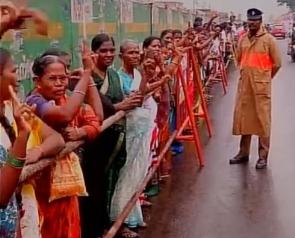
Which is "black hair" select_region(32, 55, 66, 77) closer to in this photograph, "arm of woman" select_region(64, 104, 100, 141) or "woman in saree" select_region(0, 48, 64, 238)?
"arm of woman" select_region(64, 104, 100, 141)

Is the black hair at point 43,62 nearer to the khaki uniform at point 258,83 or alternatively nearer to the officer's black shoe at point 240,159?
the khaki uniform at point 258,83

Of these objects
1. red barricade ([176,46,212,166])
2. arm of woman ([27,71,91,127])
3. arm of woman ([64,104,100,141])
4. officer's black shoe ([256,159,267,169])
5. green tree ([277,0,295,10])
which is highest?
arm of woman ([27,71,91,127])

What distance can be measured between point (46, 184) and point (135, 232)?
247 centimetres

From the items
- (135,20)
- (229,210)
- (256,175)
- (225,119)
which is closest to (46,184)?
(229,210)

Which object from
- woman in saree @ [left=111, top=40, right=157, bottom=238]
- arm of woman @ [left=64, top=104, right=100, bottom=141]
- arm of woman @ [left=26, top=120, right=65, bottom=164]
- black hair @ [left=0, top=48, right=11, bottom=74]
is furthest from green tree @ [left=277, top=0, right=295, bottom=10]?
black hair @ [left=0, top=48, right=11, bottom=74]

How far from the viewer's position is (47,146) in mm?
3711

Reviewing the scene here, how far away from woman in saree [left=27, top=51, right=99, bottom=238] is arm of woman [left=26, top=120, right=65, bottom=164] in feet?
0.66

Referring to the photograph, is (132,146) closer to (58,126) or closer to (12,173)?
(58,126)

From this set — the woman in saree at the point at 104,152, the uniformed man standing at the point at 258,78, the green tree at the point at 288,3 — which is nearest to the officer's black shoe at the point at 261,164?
the uniformed man standing at the point at 258,78

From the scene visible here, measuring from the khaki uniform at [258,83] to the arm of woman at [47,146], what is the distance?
5671mm

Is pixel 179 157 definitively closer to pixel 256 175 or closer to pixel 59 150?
pixel 256 175

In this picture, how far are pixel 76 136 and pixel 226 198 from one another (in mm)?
3698

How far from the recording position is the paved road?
6586 mm

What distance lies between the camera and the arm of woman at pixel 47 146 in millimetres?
3553
